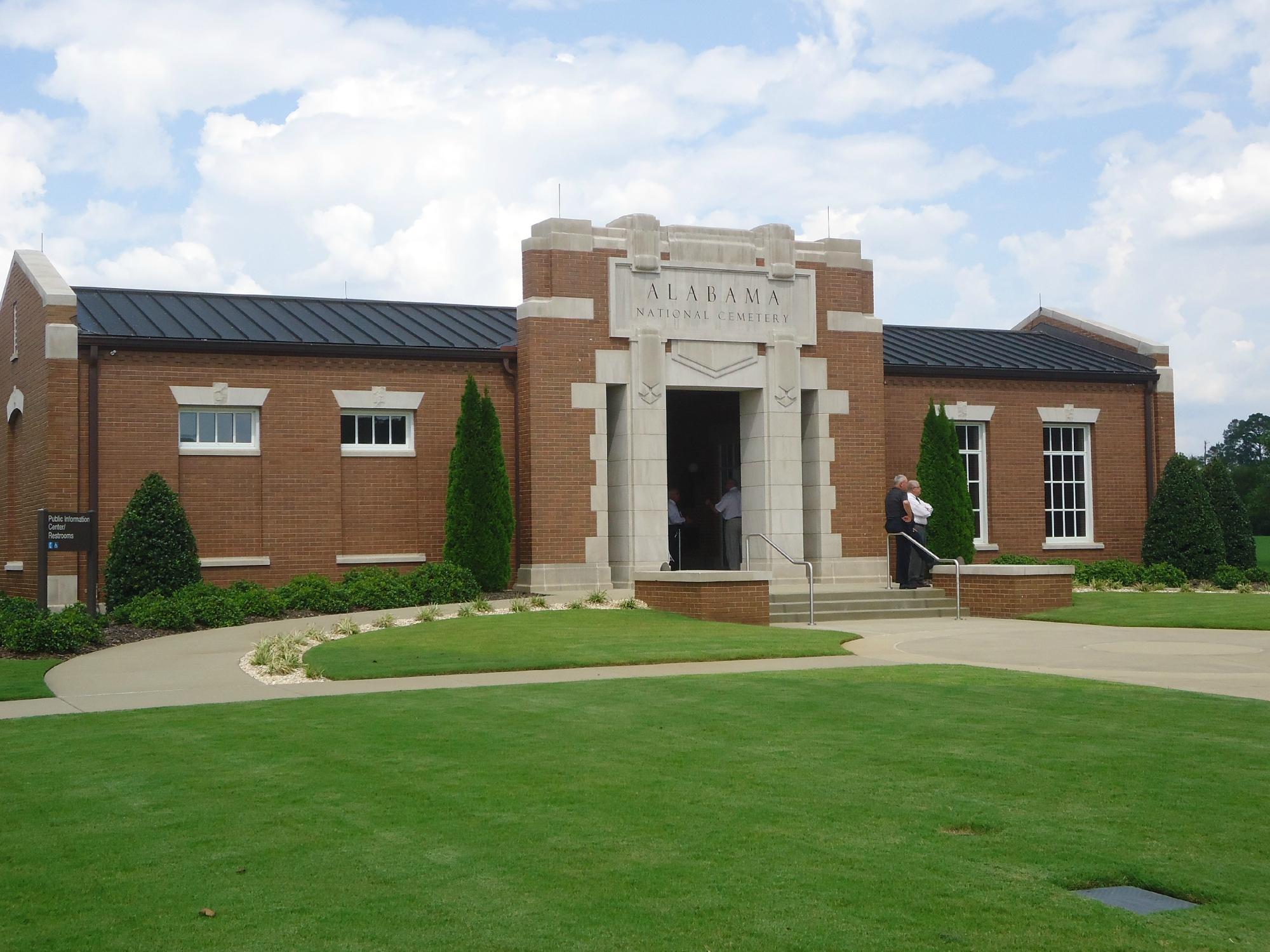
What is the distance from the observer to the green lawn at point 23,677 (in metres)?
11.7

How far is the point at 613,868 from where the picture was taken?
5.79 m

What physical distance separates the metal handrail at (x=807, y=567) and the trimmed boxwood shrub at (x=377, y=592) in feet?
18.8

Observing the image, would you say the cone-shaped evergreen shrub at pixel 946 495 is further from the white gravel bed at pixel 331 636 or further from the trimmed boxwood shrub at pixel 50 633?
the trimmed boxwood shrub at pixel 50 633

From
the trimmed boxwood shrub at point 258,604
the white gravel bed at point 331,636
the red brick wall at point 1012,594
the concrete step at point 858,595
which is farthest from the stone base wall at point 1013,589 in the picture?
the trimmed boxwood shrub at point 258,604

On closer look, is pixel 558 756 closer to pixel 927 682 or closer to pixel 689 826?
pixel 689 826

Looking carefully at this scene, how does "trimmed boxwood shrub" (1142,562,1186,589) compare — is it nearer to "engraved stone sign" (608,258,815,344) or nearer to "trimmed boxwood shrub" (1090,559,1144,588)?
"trimmed boxwood shrub" (1090,559,1144,588)

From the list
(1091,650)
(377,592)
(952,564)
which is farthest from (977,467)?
(377,592)

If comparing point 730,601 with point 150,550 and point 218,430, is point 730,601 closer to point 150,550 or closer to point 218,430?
point 150,550

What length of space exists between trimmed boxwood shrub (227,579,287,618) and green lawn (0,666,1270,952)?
27.8 feet

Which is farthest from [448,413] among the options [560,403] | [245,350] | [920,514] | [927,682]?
[927,682]

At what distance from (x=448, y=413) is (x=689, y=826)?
16724mm

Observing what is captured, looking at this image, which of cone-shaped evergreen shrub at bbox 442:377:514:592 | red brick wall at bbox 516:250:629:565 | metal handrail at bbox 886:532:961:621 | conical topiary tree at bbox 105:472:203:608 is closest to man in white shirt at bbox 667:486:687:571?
red brick wall at bbox 516:250:629:565

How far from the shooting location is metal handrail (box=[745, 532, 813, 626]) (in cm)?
1823

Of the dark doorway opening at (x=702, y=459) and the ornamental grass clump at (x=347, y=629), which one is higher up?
the dark doorway opening at (x=702, y=459)
